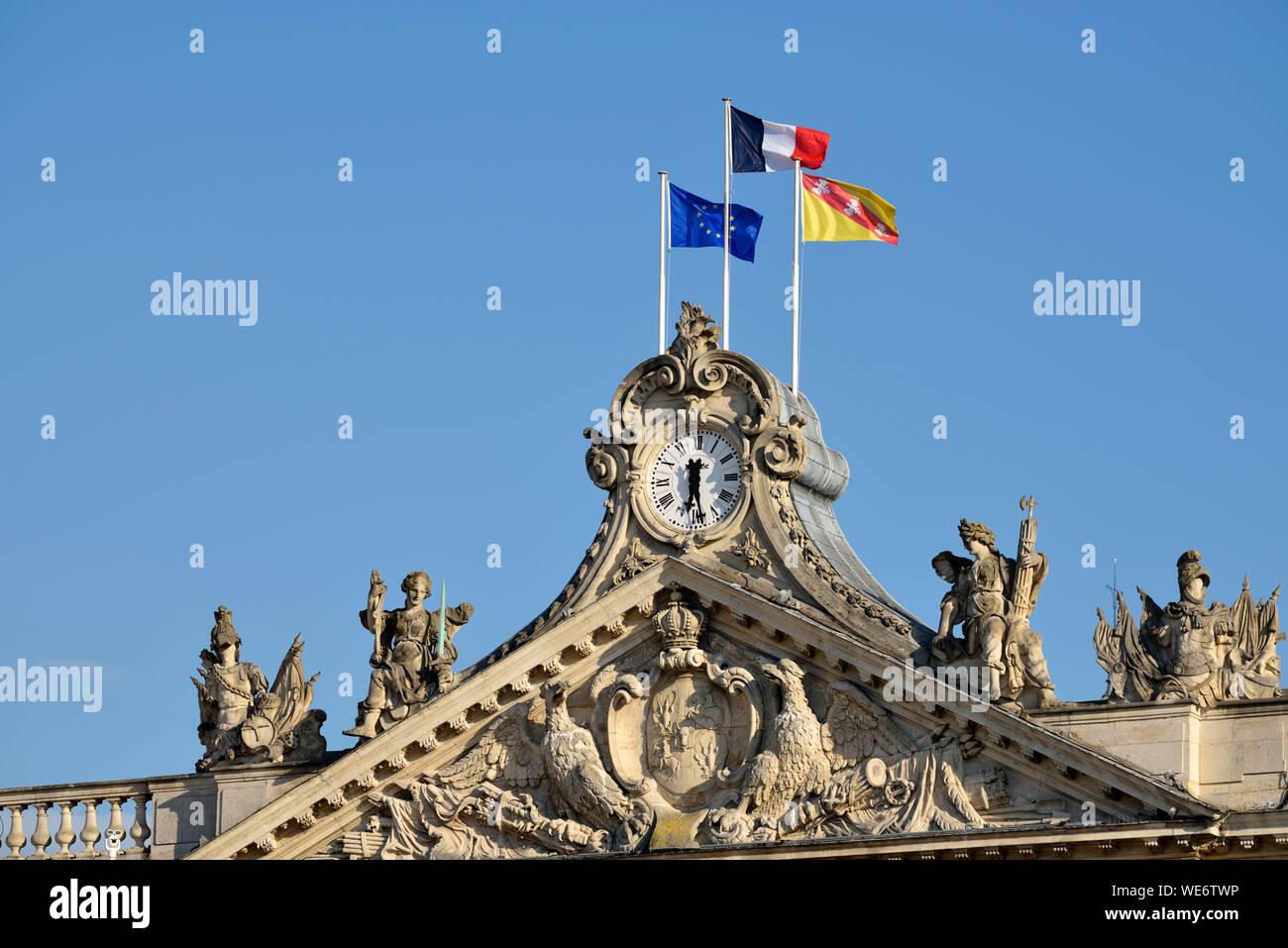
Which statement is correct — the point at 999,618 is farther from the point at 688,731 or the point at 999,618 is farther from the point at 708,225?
the point at 708,225

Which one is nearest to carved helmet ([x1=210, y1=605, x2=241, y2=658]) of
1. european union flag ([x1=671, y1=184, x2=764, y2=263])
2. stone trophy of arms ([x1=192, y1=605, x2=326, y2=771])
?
stone trophy of arms ([x1=192, y1=605, x2=326, y2=771])

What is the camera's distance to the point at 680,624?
180 ft

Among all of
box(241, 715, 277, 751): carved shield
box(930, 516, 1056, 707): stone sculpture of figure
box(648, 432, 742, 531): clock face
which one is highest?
box(648, 432, 742, 531): clock face

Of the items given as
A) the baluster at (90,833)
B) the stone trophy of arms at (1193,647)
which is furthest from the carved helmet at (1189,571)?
the baluster at (90,833)

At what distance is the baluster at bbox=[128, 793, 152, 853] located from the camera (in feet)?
193

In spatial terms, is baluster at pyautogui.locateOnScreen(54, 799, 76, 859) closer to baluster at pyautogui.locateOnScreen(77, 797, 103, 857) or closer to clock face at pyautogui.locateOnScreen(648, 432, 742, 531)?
baluster at pyautogui.locateOnScreen(77, 797, 103, 857)

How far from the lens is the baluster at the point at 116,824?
2318 inches

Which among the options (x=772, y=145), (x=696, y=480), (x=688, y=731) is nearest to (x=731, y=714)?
(x=688, y=731)

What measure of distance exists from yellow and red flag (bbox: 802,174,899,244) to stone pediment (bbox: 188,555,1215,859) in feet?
18.0

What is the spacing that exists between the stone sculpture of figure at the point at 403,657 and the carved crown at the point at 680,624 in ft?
11.0

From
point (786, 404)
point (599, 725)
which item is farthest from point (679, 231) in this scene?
point (599, 725)

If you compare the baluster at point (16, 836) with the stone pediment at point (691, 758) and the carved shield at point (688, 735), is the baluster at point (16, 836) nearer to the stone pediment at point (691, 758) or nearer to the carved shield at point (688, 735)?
the stone pediment at point (691, 758)

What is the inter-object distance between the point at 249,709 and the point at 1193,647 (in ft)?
44.6
